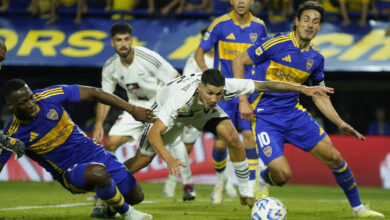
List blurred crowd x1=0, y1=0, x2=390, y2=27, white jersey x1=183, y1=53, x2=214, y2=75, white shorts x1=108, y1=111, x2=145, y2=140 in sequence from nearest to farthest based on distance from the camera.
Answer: white shorts x1=108, y1=111, x2=145, y2=140, white jersey x1=183, y1=53, x2=214, y2=75, blurred crowd x1=0, y1=0, x2=390, y2=27

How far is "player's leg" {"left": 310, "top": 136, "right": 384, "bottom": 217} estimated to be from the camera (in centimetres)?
793

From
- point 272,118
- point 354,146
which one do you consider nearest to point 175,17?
point 354,146

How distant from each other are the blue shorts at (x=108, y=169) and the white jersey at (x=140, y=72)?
2.82 meters

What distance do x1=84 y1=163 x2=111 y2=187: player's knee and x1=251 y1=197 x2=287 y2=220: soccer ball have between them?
1442 millimetres

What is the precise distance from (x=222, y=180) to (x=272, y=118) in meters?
2.35

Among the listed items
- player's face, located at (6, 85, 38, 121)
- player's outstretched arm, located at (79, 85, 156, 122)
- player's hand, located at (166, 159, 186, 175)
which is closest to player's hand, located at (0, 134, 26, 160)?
player's face, located at (6, 85, 38, 121)

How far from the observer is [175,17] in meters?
17.9

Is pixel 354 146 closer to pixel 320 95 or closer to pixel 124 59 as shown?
pixel 124 59

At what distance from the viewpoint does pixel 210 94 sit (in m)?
7.25

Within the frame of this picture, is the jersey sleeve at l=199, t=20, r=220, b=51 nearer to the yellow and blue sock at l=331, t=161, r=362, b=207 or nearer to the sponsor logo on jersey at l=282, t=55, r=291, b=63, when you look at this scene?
the sponsor logo on jersey at l=282, t=55, r=291, b=63

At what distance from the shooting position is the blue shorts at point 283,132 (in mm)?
8016

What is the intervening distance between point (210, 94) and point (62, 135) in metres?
1.49

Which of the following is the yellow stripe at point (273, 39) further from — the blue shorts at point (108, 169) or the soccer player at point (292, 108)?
the blue shorts at point (108, 169)

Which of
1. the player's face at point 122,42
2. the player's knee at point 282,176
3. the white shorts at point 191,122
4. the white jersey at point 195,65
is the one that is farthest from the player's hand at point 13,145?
the white jersey at point 195,65
